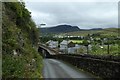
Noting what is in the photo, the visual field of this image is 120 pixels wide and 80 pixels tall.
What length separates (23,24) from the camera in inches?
1130

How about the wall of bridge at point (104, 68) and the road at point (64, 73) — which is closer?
the wall of bridge at point (104, 68)

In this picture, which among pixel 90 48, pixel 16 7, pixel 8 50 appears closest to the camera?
pixel 8 50

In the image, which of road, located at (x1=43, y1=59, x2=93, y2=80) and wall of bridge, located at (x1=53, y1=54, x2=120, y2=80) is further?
road, located at (x1=43, y1=59, x2=93, y2=80)

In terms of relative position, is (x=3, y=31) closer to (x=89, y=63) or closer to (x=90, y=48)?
(x=89, y=63)

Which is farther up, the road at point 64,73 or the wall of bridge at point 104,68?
the wall of bridge at point 104,68

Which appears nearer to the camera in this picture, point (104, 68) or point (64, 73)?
point (104, 68)

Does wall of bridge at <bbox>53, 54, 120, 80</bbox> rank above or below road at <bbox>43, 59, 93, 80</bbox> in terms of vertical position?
above

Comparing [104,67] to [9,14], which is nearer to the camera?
[104,67]

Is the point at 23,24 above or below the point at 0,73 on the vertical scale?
above

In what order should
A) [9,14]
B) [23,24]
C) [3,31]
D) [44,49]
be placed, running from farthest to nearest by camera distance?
1. [44,49]
2. [23,24]
3. [9,14]
4. [3,31]

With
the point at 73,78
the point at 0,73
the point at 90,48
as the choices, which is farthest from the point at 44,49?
the point at 0,73

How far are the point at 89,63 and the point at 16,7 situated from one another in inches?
292

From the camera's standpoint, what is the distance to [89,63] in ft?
84.6

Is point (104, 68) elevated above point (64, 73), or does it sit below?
above
